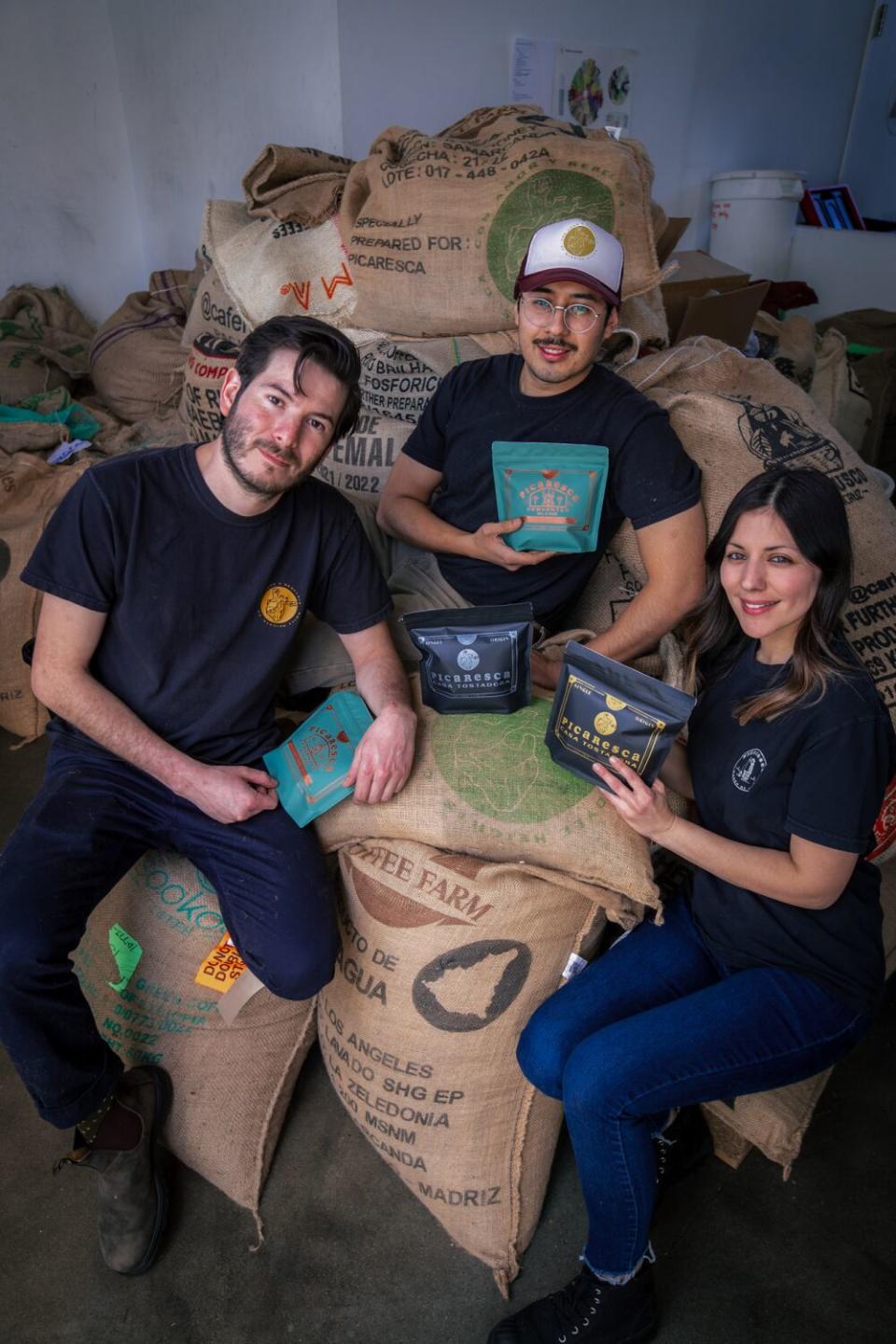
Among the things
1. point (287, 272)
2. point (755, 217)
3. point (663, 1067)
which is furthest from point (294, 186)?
point (755, 217)

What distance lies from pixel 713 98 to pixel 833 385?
6.45 ft

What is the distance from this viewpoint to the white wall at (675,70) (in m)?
2.75

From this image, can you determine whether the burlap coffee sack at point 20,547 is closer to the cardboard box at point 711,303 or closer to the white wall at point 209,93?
the white wall at point 209,93

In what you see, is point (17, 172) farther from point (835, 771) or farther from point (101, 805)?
point (835, 771)

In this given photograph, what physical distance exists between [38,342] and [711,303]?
2.50m

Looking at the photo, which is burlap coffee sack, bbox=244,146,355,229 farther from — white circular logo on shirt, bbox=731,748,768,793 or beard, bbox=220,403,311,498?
white circular logo on shirt, bbox=731,748,768,793

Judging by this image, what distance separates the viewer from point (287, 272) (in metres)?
2.21

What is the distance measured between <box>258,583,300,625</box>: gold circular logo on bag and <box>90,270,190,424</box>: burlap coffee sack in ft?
5.76

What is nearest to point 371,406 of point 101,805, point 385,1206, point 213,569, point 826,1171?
point 213,569

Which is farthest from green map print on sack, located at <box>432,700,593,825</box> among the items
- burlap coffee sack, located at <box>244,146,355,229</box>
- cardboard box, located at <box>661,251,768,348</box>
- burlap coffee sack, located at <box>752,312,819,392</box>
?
burlap coffee sack, located at <box>752,312,819,392</box>

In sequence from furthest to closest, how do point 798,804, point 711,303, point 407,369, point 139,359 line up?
point 139,359 < point 711,303 < point 407,369 < point 798,804

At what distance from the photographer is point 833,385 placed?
2730 millimetres

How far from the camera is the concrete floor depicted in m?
1.29

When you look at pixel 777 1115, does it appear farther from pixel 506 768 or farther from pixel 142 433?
pixel 142 433
